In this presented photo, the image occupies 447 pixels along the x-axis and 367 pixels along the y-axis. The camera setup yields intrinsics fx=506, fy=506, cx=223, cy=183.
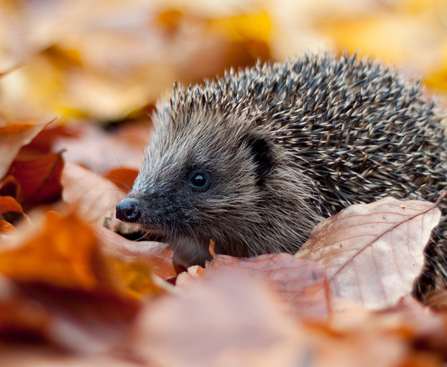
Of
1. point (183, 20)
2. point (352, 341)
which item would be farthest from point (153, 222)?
point (183, 20)

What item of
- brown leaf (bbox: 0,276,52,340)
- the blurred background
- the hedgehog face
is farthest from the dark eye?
the blurred background

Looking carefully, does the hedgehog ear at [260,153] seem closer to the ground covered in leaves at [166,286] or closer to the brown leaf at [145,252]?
the ground covered in leaves at [166,286]

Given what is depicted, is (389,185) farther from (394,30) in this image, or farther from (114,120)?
(394,30)

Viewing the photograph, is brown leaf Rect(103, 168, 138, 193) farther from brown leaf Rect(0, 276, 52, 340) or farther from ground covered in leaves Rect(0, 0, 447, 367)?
brown leaf Rect(0, 276, 52, 340)

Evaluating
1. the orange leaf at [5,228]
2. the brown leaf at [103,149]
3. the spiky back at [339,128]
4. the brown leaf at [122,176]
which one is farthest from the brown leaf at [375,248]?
the brown leaf at [103,149]

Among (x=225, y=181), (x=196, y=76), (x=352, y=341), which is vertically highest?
(x=196, y=76)
